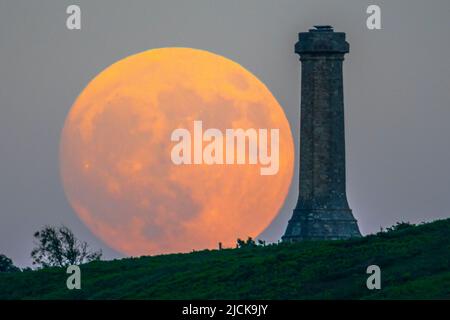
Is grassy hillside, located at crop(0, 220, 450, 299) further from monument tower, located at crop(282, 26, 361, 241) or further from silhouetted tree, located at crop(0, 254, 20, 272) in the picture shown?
silhouetted tree, located at crop(0, 254, 20, 272)

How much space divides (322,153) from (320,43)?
6.34 meters

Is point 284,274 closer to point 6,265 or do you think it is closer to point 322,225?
point 322,225

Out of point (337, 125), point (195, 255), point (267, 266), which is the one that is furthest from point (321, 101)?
point (267, 266)

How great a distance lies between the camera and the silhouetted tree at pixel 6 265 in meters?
133

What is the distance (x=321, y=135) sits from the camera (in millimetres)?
112562

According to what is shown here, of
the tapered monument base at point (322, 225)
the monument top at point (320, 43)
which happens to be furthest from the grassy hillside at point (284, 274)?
the monument top at point (320, 43)

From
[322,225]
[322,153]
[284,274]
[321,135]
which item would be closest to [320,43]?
[321,135]

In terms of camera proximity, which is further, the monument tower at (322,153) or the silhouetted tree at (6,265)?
the silhouetted tree at (6,265)

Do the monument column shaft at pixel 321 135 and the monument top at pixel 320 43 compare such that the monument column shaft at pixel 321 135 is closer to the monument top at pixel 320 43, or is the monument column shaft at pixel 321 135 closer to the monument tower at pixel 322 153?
the monument tower at pixel 322 153

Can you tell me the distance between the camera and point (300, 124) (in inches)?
4459
